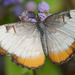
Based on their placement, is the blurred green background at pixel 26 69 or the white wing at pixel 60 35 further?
the blurred green background at pixel 26 69

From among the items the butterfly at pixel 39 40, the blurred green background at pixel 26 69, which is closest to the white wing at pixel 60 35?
the butterfly at pixel 39 40

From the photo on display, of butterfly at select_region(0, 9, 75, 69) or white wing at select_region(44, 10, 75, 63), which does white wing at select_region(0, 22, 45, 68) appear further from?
white wing at select_region(44, 10, 75, 63)

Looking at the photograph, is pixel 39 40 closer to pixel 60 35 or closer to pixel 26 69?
pixel 60 35

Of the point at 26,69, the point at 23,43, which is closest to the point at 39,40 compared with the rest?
the point at 23,43

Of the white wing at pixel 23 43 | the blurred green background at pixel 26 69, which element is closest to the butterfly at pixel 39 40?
the white wing at pixel 23 43

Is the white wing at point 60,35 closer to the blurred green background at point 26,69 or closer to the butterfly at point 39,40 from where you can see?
the butterfly at point 39,40
